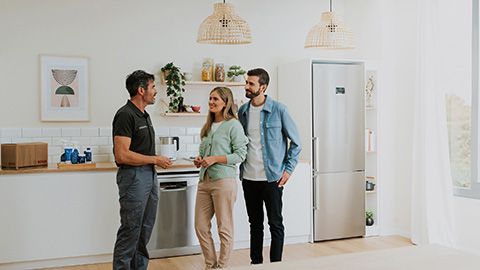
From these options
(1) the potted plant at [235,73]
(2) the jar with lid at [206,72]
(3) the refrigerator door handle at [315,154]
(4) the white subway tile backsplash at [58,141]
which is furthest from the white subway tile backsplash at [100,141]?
(3) the refrigerator door handle at [315,154]

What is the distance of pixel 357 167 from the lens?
5.80 metres

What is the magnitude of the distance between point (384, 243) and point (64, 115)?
134 inches

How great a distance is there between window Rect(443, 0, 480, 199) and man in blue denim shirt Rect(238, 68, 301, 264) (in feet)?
6.36

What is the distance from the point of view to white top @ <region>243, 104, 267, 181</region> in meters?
4.12

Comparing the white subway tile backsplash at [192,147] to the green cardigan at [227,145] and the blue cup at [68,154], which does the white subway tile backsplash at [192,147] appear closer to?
the blue cup at [68,154]

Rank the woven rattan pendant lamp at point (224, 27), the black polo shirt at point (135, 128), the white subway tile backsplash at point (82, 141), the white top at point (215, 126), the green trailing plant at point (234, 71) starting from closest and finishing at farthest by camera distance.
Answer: the black polo shirt at point (135, 128)
the white top at point (215, 126)
the woven rattan pendant lamp at point (224, 27)
the white subway tile backsplash at point (82, 141)
the green trailing plant at point (234, 71)

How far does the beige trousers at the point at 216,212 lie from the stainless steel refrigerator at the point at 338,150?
1723mm

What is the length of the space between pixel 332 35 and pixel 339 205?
181 centimetres

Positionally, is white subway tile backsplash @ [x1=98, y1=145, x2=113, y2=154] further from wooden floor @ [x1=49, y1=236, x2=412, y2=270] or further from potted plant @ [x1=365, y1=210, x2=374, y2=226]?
potted plant @ [x1=365, y1=210, x2=374, y2=226]

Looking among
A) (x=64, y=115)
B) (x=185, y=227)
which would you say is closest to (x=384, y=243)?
(x=185, y=227)

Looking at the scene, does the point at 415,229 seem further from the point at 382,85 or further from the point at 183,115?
the point at 183,115

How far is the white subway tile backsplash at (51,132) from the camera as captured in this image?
5326 mm

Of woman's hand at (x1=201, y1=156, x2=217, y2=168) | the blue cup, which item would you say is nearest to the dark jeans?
woman's hand at (x1=201, y1=156, x2=217, y2=168)

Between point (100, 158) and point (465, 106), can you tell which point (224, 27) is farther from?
point (465, 106)
